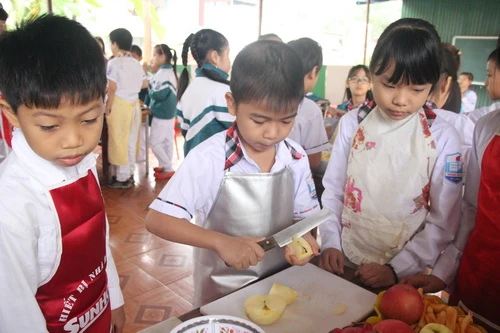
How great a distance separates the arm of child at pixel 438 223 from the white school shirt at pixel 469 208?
0.03 meters

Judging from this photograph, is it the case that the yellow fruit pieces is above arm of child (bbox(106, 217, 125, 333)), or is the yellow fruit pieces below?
above

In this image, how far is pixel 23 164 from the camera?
3.02ft

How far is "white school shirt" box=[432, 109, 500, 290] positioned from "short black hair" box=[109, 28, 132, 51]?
3.87 m

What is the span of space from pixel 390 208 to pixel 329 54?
390 inches

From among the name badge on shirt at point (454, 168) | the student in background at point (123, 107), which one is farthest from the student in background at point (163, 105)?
the name badge on shirt at point (454, 168)

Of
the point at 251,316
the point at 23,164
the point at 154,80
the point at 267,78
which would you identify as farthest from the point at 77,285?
the point at 154,80

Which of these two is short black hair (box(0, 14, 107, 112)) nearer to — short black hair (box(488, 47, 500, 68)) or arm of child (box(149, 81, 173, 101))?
short black hair (box(488, 47, 500, 68))

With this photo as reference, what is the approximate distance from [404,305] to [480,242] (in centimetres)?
44

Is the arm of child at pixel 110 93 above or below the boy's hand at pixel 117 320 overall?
above

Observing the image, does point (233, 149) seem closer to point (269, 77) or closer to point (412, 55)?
point (269, 77)

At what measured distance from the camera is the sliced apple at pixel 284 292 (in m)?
1.08

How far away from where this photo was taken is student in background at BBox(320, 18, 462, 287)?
47.8 inches

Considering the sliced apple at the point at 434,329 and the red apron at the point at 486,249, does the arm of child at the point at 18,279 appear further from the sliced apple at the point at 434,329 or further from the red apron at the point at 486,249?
the red apron at the point at 486,249

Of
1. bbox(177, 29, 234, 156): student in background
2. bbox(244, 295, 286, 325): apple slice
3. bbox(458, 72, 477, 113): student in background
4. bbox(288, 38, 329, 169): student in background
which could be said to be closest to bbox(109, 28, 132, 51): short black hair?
bbox(177, 29, 234, 156): student in background
